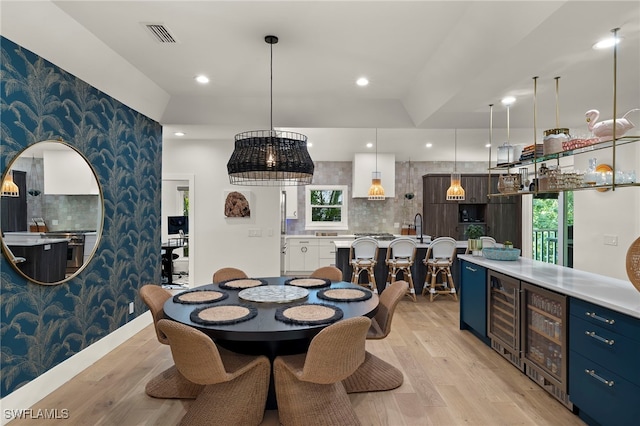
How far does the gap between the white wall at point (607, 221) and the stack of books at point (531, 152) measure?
1.85m

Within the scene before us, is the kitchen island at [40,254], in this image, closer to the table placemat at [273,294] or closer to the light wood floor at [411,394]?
the light wood floor at [411,394]

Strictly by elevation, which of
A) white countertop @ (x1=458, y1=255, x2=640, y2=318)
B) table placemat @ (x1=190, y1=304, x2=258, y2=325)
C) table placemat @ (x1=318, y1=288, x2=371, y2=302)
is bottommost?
table placemat @ (x1=190, y1=304, x2=258, y2=325)

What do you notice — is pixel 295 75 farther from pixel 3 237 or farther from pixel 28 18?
pixel 3 237

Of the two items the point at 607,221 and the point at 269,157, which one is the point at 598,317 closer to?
the point at 269,157

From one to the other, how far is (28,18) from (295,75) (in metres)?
2.13

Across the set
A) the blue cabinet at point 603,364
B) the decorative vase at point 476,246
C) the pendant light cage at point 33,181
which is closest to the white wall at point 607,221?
the decorative vase at point 476,246

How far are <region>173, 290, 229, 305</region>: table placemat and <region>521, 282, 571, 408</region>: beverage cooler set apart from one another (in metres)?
2.34

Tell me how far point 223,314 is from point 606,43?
2.99 meters

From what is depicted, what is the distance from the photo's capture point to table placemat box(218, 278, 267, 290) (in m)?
3.03

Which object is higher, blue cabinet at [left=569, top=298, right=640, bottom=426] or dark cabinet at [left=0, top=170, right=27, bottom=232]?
dark cabinet at [left=0, top=170, right=27, bottom=232]

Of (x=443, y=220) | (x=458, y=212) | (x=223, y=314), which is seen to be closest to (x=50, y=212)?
(x=223, y=314)

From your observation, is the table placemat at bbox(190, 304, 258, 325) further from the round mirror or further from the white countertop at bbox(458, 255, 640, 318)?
the white countertop at bbox(458, 255, 640, 318)

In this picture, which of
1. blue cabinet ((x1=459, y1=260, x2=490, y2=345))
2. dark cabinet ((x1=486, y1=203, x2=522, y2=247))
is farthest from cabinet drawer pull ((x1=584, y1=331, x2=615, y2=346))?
dark cabinet ((x1=486, y1=203, x2=522, y2=247))

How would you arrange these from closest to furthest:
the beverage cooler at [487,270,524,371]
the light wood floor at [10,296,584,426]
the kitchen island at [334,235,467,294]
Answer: the light wood floor at [10,296,584,426] < the beverage cooler at [487,270,524,371] < the kitchen island at [334,235,467,294]
